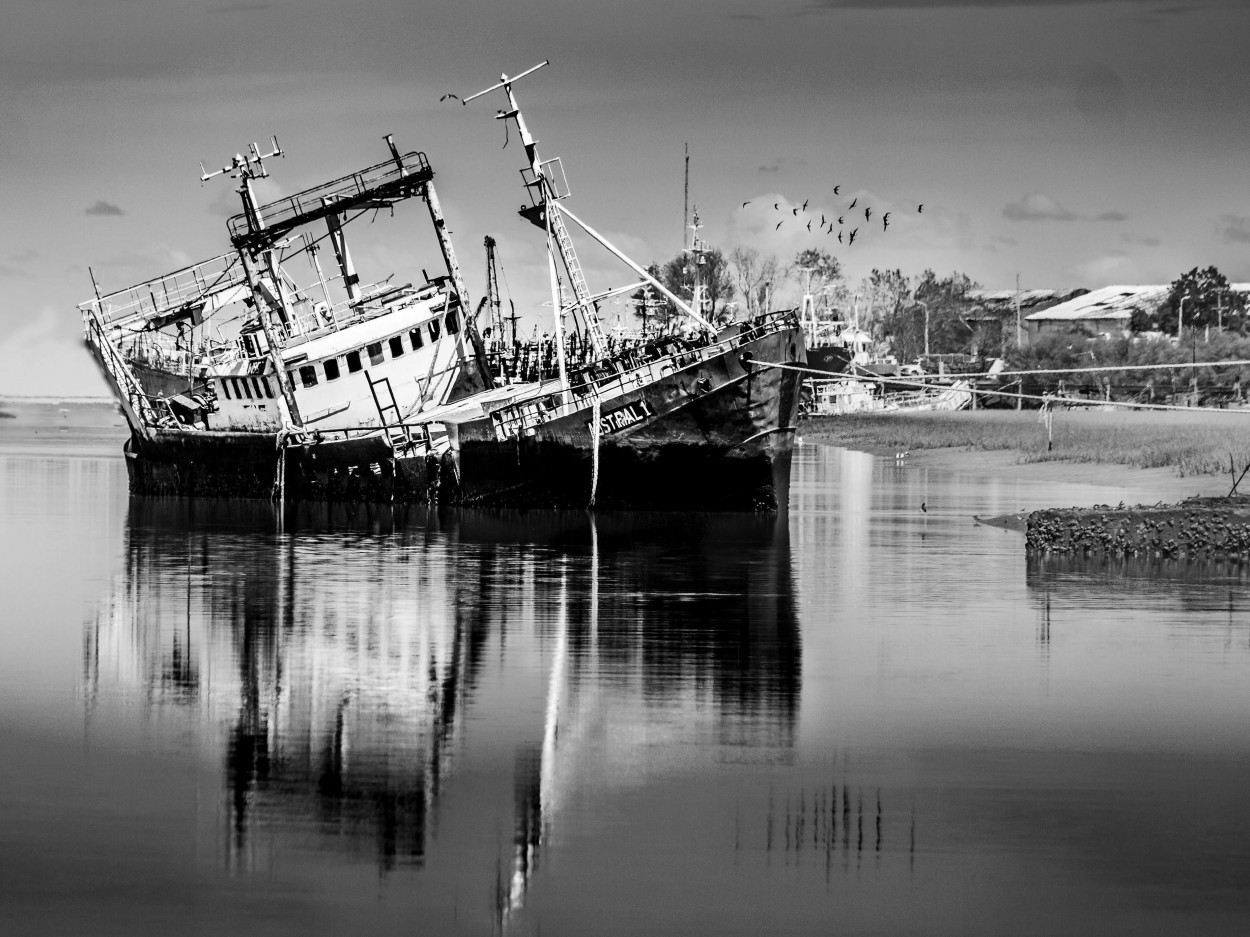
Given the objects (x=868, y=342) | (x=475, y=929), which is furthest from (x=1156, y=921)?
(x=868, y=342)

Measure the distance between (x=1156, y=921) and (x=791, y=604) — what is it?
54.4ft

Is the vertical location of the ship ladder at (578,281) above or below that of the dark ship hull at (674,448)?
above

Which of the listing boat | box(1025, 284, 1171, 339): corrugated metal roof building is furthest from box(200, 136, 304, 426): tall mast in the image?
box(1025, 284, 1171, 339): corrugated metal roof building

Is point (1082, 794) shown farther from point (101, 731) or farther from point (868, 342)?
point (868, 342)

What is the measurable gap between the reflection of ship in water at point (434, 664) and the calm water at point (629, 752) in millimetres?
72

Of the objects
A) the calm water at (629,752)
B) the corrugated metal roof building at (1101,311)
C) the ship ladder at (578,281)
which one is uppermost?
the corrugated metal roof building at (1101,311)

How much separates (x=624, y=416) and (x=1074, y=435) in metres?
43.5

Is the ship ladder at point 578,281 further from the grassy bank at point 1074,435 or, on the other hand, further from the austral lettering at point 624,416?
the grassy bank at point 1074,435

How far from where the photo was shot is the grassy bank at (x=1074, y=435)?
202 feet

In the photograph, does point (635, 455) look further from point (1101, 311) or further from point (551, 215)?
point (1101, 311)

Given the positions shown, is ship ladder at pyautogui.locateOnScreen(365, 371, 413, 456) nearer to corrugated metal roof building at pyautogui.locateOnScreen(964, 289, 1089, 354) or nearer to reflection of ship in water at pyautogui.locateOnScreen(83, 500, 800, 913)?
reflection of ship in water at pyautogui.locateOnScreen(83, 500, 800, 913)

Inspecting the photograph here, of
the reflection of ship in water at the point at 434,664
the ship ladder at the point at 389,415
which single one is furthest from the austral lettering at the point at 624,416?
the ship ladder at the point at 389,415

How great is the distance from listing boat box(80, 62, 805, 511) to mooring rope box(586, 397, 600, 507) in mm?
48

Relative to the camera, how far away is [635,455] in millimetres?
46625
